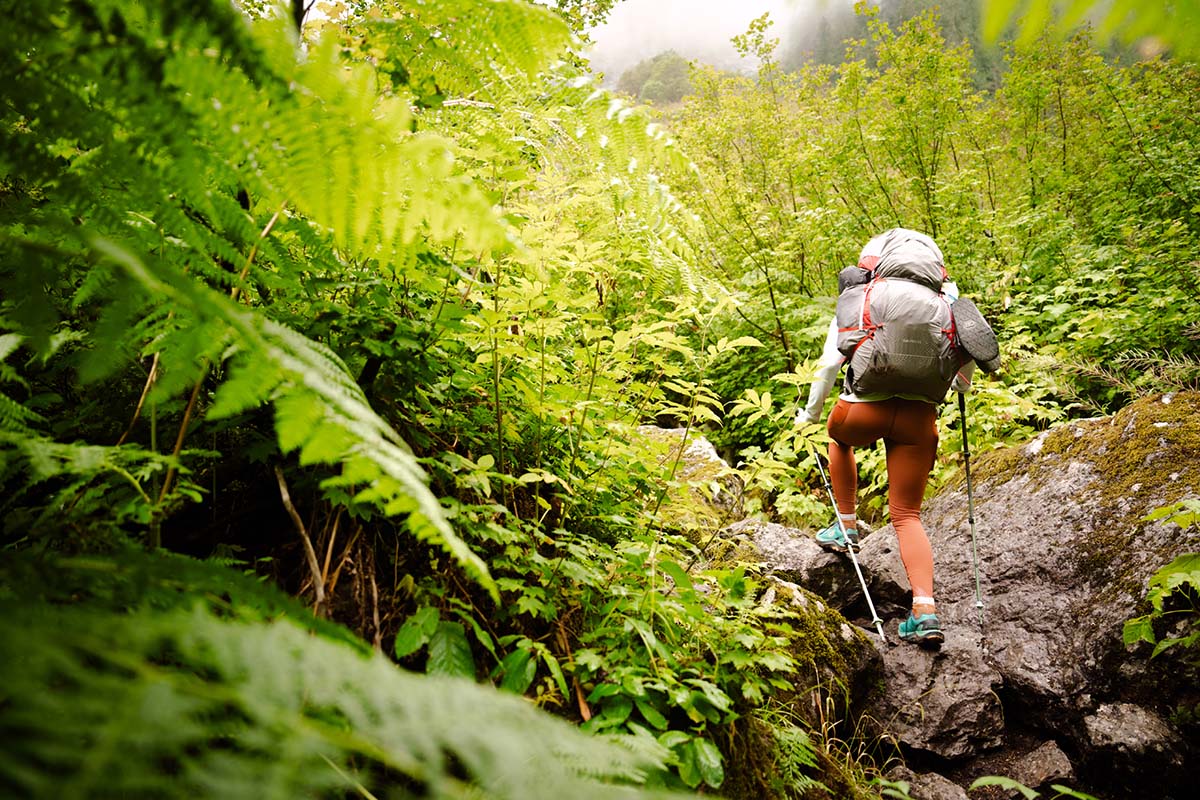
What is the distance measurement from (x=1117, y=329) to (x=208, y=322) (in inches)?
286

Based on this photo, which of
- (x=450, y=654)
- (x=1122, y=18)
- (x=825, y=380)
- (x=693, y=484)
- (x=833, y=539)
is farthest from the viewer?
(x=833, y=539)

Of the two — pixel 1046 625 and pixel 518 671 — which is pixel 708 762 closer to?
pixel 518 671

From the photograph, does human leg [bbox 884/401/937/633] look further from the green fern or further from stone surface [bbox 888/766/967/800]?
the green fern

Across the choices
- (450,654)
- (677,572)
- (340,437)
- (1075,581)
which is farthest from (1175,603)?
(340,437)

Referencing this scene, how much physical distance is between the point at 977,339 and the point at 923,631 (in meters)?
1.63

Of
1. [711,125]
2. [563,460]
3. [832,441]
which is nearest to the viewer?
[563,460]

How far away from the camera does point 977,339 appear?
3.01m

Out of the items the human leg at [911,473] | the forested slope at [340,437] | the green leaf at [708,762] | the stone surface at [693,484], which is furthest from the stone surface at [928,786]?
the green leaf at [708,762]

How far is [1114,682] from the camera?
2.59 metres

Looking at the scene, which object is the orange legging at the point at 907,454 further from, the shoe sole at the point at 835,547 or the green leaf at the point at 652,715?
the green leaf at the point at 652,715

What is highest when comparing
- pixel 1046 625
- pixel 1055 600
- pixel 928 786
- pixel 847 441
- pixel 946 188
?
pixel 946 188

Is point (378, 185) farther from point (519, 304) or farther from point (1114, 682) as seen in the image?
point (1114, 682)

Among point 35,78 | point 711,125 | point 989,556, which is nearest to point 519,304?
point 35,78

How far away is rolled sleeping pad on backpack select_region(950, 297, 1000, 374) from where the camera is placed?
2.99 m
